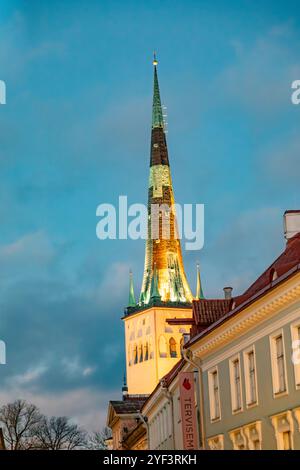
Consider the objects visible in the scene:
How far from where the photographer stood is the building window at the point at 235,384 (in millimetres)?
35156

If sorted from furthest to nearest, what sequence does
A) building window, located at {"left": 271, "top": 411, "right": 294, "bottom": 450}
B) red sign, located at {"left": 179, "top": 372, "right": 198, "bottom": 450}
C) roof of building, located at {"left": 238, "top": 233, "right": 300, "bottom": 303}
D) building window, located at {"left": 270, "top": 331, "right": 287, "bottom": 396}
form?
1. red sign, located at {"left": 179, "top": 372, "right": 198, "bottom": 450}
2. roof of building, located at {"left": 238, "top": 233, "right": 300, "bottom": 303}
3. building window, located at {"left": 270, "top": 331, "right": 287, "bottom": 396}
4. building window, located at {"left": 271, "top": 411, "right": 294, "bottom": 450}

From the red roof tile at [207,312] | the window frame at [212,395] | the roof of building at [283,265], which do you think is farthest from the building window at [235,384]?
the red roof tile at [207,312]

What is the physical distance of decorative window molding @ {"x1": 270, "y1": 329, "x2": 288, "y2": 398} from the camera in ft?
99.5

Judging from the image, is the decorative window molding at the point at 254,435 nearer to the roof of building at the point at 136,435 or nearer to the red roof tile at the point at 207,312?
the red roof tile at the point at 207,312

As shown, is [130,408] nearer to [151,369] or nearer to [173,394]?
[151,369]

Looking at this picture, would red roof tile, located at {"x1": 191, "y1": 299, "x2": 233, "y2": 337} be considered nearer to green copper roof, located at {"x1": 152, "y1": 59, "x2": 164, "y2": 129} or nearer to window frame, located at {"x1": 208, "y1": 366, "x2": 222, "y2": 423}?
window frame, located at {"x1": 208, "y1": 366, "x2": 222, "y2": 423}

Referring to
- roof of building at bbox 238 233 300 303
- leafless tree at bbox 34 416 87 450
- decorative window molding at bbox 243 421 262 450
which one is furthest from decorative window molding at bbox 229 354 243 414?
leafless tree at bbox 34 416 87 450

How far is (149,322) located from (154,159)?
2652 cm

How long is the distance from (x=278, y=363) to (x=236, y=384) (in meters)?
5.01

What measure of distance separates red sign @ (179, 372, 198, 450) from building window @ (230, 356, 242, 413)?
5.32 metres

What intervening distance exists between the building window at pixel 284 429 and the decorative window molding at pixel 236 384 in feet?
13.2

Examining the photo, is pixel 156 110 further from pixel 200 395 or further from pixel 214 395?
pixel 214 395
